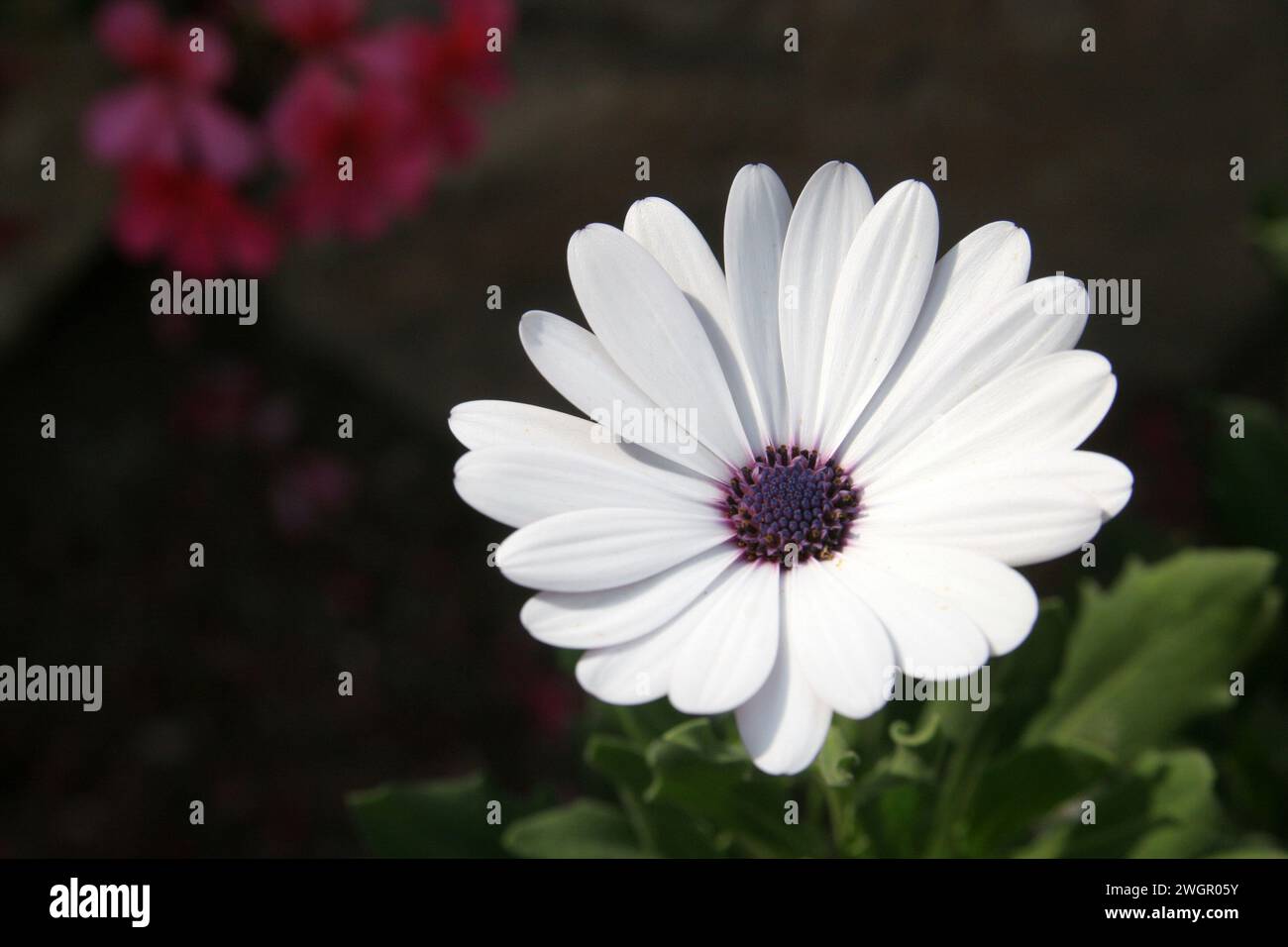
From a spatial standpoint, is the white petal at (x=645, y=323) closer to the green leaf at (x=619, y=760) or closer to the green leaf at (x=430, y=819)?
the green leaf at (x=619, y=760)

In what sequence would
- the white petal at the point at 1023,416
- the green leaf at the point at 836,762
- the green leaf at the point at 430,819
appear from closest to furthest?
1. the white petal at the point at 1023,416
2. the green leaf at the point at 836,762
3. the green leaf at the point at 430,819

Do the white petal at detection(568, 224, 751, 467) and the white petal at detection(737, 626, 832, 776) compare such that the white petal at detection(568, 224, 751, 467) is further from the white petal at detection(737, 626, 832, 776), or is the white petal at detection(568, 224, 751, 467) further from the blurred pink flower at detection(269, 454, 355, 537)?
the blurred pink flower at detection(269, 454, 355, 537)

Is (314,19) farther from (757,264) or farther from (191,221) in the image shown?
(757,264)

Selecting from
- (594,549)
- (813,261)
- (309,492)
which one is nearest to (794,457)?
(813,261)

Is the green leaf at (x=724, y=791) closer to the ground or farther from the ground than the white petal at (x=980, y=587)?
closer to the ground

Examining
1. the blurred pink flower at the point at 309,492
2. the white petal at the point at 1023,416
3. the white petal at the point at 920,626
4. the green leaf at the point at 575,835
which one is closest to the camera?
the white petal at the point at 920,626

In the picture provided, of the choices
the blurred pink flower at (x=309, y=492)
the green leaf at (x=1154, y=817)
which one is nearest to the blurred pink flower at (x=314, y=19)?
the blurred pink flower at (x=309, y=492)
